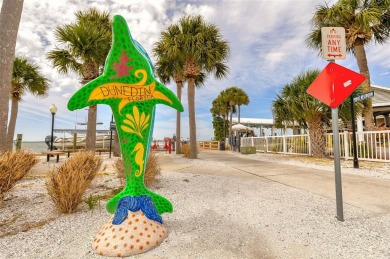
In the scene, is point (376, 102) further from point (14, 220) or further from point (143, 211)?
point (14, 220)

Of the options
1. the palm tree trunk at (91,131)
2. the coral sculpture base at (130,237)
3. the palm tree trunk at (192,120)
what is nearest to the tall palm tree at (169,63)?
the palm tree trunk at (192,120)

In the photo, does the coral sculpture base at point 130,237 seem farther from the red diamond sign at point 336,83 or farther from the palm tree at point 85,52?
the palm tree at point 85,52

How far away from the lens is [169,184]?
4918mm

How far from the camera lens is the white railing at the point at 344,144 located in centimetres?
852

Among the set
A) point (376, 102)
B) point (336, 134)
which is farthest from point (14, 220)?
point (376, 102)

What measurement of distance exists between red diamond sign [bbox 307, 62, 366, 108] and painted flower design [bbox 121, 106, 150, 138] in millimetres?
2480

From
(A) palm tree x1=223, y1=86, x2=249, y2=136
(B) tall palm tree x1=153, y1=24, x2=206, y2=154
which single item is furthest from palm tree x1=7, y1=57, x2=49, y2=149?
(A) palm tree x1=223, y1=86, x2=249, y2=136

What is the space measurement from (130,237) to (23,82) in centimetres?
1492

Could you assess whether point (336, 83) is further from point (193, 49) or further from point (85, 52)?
point (85, 52)

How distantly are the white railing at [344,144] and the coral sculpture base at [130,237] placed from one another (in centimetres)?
928

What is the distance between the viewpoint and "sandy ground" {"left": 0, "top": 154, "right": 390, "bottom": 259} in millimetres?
2031

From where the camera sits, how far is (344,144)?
953 centimetres

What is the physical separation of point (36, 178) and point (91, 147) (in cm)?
440

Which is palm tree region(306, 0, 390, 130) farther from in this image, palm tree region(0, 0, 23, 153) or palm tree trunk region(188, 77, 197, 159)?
palm tree region(0, 0, 23, 153)
